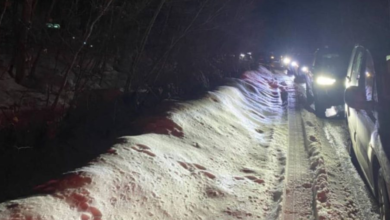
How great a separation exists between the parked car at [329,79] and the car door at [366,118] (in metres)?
5.28

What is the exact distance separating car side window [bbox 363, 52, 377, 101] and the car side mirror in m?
0.25

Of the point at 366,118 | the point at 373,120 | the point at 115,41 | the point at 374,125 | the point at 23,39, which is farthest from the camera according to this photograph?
the point at 115,41

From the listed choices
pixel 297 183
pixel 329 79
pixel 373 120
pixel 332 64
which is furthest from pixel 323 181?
pixel 332 64

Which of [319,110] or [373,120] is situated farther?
[319,110]

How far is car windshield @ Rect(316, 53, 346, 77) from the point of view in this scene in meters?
11.6

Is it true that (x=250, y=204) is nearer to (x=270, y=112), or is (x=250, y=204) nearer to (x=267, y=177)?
(x=267, y=177)

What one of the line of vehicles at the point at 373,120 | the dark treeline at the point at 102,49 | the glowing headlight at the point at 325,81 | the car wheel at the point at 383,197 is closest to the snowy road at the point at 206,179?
the car wheel at the point at 383,197

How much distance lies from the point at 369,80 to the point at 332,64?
7074 millimetres

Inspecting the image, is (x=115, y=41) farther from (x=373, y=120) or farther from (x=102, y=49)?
(x=373, y=120)

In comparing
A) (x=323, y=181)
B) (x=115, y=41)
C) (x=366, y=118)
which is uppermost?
(x=366, y=118)

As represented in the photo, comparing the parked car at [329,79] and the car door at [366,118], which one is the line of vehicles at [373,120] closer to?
the car door at [366,118]

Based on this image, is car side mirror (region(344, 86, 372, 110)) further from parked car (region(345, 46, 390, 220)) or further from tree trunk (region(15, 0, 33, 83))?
tree trunk (region(15, 0, 33, 83))

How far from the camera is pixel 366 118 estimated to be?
16.2 feet

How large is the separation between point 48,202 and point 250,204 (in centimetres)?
263
